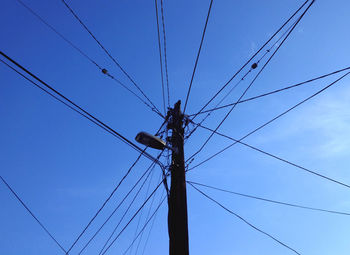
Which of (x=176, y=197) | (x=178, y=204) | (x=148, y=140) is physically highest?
(x=148, y=140)

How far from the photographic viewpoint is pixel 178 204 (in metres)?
5.02

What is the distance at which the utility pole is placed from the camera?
15.2 ft

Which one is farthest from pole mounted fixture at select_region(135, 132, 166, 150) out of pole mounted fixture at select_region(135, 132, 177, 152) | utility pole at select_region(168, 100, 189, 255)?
utility pole at select_region(168, 100, 189, 255)

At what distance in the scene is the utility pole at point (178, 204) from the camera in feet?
15.2

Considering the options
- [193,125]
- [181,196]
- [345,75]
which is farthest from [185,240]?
[345,75]

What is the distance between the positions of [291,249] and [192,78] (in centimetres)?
487

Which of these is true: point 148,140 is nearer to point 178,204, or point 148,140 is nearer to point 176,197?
point 176,197

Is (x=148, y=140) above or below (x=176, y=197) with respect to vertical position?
above

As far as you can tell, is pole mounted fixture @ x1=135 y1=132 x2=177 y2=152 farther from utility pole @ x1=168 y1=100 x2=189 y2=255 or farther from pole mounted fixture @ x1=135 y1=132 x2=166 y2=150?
utility pole @ x1=168 y1=100 x2=189 y2=255

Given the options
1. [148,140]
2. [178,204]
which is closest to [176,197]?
[178,204]

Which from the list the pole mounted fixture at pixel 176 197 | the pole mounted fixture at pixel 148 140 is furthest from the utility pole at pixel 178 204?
the pole mounted fixture at pixel 148 140

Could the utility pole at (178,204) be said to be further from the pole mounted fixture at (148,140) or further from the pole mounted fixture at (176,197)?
the pole mounted fixture at (148,140)

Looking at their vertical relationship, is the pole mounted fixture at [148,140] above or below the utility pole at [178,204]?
above

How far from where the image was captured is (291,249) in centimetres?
684
